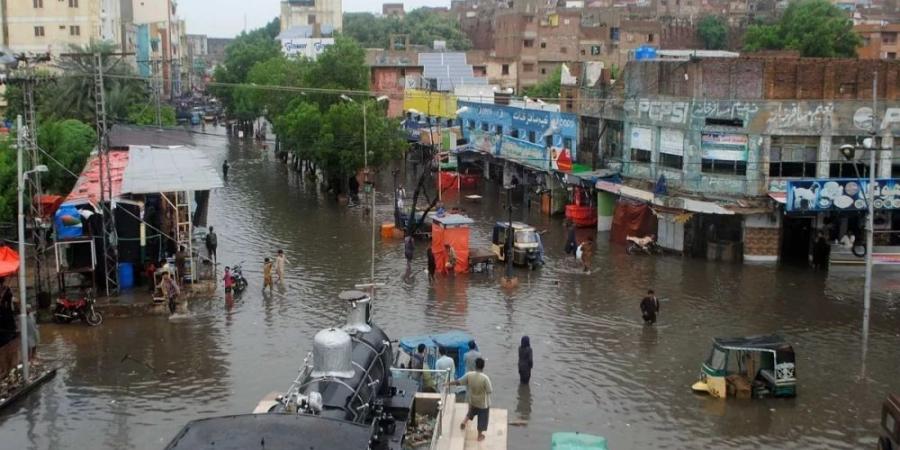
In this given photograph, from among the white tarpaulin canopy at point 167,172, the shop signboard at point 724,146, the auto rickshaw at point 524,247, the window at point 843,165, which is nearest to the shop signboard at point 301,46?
the white tarpaulin canopy at point 167,172

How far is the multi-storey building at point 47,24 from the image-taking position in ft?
217

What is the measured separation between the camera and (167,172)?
28.5 meters

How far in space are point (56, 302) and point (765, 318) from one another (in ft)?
58.3

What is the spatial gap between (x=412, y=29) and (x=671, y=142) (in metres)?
88.7

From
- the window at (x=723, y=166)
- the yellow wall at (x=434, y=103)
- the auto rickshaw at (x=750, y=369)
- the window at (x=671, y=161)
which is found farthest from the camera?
the yellow wall at (x=434, y=103)

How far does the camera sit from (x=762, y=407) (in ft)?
59.5

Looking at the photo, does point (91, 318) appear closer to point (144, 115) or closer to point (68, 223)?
point (68, 223)

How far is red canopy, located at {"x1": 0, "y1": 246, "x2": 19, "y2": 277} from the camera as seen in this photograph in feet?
67.9

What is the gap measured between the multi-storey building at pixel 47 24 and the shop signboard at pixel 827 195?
50.4 m

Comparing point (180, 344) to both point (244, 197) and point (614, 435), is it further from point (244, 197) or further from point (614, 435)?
point (244, 197)

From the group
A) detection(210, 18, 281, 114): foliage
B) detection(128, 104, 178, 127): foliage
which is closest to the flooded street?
detection(128, 104, 178, 127): foliage

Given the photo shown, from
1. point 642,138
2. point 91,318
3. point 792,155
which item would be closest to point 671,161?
point 642,138

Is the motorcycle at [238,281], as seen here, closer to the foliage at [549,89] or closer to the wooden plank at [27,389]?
the wooden plank at [27,389]

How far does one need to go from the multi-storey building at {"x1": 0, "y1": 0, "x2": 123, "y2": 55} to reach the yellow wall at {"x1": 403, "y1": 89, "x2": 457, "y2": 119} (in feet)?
72.7
